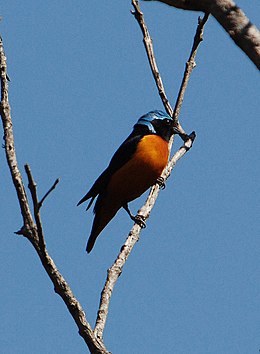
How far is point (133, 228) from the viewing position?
5980 millimetres

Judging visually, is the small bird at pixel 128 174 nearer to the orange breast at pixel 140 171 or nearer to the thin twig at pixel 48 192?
the orange breast at pixel 140 171

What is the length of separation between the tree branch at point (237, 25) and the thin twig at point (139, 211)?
87.6 inches

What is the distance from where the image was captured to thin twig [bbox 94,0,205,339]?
15.4 ft

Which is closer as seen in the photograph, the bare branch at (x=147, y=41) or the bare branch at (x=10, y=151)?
the bare branch at (x=10, y=151)

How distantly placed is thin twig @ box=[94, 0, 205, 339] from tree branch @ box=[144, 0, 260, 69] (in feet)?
7.30

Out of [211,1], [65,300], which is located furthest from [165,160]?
[211,1]

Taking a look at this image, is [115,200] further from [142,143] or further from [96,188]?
[142,143]

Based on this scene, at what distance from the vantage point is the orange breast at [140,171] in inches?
337

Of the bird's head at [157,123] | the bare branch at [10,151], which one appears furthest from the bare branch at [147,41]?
the bare branch at [10,151]

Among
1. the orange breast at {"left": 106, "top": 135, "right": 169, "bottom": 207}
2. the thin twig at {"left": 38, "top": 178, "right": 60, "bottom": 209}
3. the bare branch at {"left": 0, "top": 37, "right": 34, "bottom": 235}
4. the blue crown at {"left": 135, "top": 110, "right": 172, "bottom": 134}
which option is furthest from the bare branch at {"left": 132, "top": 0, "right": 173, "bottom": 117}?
the thin twig at {"left": 38, "top": 178, "right": 60, "bottom": 209}

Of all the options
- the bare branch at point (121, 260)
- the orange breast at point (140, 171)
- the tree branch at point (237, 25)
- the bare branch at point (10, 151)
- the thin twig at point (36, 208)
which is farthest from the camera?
the orange breast at point (140, 171)

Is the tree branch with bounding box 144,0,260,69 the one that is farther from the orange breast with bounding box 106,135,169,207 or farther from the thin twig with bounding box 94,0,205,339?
the orange breast with bounding box 106,135,169,207

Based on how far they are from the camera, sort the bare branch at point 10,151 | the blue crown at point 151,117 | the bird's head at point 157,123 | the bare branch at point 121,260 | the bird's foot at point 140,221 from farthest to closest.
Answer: the blue crown at point 151,117 → the bird's head at point 157,123 → the bird's foot at point 140,221 → the bare branch at point 121,260 → the bare branch at point 10,151

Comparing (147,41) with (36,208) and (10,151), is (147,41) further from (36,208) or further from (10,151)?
(36,208)
